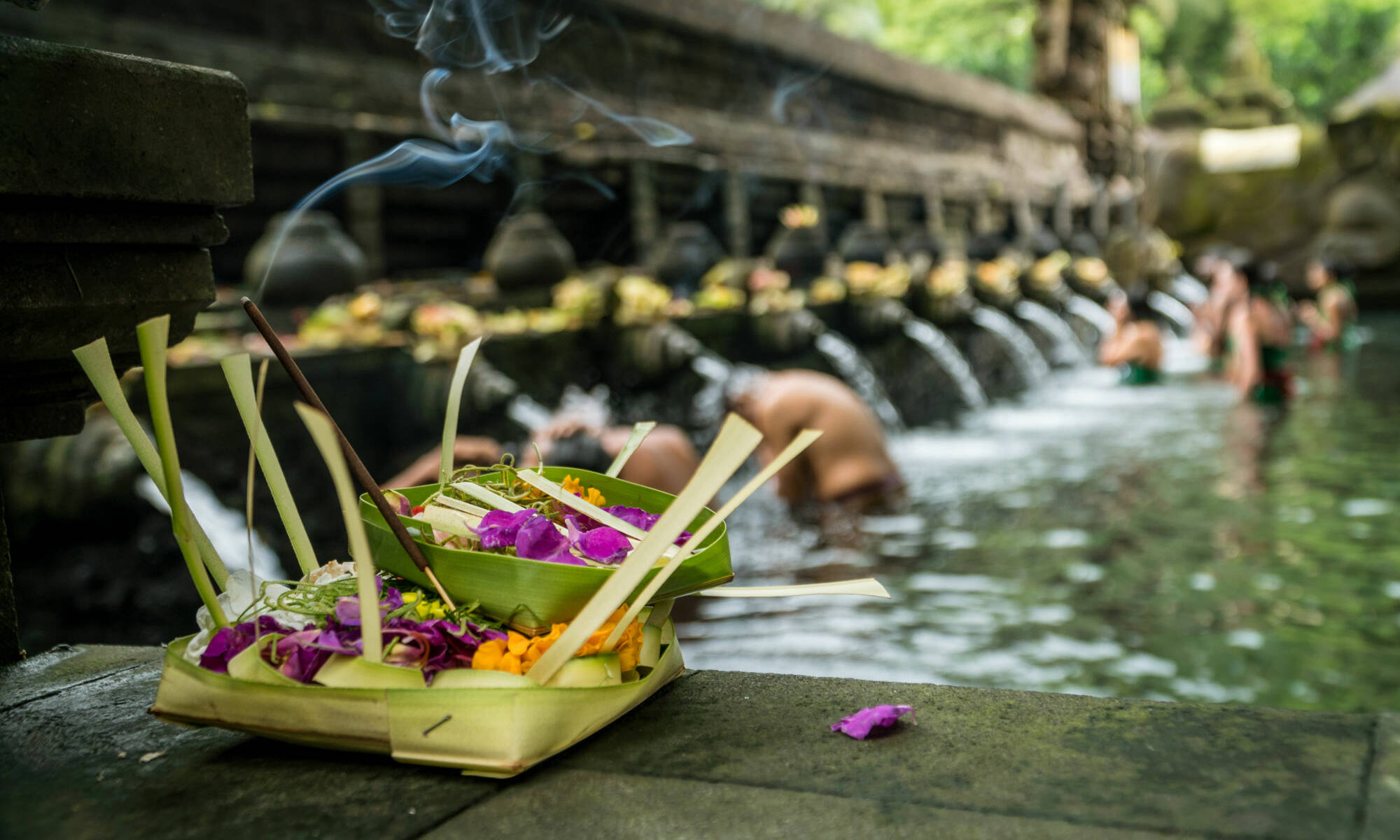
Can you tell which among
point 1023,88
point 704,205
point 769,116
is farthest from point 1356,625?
point 1023,88

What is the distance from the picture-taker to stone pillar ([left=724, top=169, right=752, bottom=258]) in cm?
1262

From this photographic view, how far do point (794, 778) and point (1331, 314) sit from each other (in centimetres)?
1564

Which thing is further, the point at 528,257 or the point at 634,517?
the point at 528,257

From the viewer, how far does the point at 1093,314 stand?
1775cm

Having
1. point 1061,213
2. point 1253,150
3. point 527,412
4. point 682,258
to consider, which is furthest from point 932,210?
point 527,412

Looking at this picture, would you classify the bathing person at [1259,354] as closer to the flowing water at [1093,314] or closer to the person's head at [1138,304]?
the person's head at [1138,304]

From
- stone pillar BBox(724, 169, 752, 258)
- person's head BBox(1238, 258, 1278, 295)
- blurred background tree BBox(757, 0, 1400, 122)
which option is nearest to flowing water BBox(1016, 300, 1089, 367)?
person's head BBox(1238, 258, 1278, 295)

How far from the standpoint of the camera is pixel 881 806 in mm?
1292

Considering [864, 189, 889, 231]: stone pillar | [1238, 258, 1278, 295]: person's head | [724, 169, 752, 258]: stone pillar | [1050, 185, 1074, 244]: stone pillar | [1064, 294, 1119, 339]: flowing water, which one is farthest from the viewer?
[1050, 185, 1074, 244]: stone pillar

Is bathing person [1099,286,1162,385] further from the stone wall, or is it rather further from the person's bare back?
the person's bare back

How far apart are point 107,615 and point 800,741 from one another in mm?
3880

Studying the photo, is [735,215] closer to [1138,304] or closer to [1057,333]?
[1138,304]

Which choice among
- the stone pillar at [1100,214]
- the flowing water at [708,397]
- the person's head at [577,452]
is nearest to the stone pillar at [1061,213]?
the stone pillar at [1100,214]

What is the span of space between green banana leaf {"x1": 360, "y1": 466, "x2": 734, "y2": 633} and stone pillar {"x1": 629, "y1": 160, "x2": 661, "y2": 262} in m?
9.25
